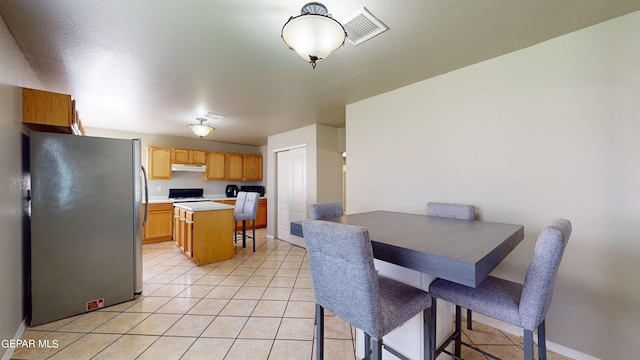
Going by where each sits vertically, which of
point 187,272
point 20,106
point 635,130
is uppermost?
point 20,106

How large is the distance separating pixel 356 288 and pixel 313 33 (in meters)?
1.34

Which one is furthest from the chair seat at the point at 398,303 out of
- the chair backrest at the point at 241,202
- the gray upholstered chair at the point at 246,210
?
the chair backrest at the point at 241,202

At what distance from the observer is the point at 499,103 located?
2.10 metres

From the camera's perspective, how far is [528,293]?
1.11m

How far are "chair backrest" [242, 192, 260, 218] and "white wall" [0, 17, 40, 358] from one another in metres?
2.69

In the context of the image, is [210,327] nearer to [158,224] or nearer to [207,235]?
[207,235]

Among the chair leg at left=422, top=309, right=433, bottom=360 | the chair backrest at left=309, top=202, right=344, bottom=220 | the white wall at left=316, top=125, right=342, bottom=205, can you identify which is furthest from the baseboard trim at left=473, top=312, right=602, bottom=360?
the white wall at left=316, top=125, right=342, bottom=205

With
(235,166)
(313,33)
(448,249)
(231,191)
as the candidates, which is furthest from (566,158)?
(231,191)

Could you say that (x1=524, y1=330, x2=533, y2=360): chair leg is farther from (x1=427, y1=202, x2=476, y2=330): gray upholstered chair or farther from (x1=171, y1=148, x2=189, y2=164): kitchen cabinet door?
(x1=171, y1=148, x2=189, y2=164): kitchen cabinet door

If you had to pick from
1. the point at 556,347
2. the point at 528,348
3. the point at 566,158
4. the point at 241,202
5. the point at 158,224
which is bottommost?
the point at 556,347

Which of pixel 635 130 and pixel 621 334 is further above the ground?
pixel 635 130

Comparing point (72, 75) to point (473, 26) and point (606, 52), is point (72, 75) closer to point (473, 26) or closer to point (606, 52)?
point (473, 26)

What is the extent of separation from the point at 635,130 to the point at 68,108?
4.47 m

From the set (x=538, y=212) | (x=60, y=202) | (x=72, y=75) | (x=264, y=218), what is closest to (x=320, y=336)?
(x=538, y=212)
